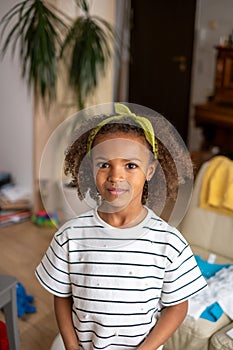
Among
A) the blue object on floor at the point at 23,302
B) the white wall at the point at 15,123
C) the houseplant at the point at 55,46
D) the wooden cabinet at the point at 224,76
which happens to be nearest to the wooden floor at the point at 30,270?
the blue object on floor at the point at 23,302

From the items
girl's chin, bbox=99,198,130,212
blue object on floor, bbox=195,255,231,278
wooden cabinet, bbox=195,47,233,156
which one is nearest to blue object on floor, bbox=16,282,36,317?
blue object on floor, bbox=195,255,231,278

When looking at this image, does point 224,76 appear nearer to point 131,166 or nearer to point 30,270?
point 30,270

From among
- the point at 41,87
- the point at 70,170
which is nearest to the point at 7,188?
the point at 41,87

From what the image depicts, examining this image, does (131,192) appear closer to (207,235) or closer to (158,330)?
(158,330)

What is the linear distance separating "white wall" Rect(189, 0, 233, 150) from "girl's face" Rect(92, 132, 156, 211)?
142 inches

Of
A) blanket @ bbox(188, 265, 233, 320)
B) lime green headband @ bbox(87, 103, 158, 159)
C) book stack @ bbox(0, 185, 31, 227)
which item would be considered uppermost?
lime green headband @ bbox(87, 103, 158, 159)

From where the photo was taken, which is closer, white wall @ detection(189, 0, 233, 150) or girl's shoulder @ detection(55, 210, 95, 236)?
girl's shoulder @ detection(55, 210, 95, 236)

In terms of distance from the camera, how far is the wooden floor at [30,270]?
2025 mm

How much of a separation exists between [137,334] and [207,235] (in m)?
1.11

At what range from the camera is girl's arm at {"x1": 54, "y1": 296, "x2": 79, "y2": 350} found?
1097 millimetres

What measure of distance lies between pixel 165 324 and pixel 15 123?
2.43m

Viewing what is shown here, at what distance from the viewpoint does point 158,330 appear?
1.08m

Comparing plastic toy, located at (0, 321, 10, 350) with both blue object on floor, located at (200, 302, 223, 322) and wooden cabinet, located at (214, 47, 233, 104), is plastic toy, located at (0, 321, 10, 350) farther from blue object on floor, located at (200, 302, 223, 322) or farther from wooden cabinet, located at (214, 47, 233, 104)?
wooden cabinet, located at (214, 47, 233, 104)

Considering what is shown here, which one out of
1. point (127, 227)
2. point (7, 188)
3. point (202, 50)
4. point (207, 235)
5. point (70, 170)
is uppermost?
point (202, 50)
